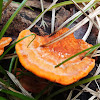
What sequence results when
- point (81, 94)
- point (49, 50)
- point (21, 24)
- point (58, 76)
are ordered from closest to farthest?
point (58, 76) → point (49, 50) → point (81, 94) → point (21, 24)

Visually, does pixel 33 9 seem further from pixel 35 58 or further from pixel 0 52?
pixel 35 58

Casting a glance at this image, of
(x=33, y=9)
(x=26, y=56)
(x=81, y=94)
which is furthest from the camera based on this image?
(x=33, y=9)

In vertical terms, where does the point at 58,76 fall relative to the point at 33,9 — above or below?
below

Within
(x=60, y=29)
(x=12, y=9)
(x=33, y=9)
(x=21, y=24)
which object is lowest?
(x=60, y=29)

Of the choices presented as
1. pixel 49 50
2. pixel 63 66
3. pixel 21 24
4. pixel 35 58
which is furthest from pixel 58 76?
pixel 21 24

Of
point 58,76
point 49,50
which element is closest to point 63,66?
point 58,76

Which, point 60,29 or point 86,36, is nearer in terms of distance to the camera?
point 60,29
